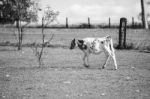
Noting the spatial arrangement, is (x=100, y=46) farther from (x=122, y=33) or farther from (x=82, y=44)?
(x=122, y=33)

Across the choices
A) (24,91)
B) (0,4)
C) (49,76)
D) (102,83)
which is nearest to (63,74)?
(49,76)

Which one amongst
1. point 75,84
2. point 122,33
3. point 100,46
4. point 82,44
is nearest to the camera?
point 75,84

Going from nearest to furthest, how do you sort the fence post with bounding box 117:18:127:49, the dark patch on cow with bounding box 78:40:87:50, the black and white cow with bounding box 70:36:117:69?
the black and white cow with bounding box 70:36:117:69, the dark patch on cow with bounding box 78:40:87:50, the fence post with bounding box 117:18:127:49

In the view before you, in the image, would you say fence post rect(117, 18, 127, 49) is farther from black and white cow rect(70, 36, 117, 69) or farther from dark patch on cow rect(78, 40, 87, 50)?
black and white cow rect(70, 36, 117, 69)

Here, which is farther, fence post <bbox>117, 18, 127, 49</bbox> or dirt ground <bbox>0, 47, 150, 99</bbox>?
fence post <bbox>117, 18, 127, 49</bbox>

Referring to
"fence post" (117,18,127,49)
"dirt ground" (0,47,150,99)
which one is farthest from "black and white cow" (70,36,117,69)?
"fence post" (117,18,127,49)

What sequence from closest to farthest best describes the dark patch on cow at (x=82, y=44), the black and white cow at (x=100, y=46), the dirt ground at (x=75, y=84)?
the dirt ground at (x=75, y=84) < the black and white cow at (x=100, y=46) < the dark patch on cow at (x=82, y=44)

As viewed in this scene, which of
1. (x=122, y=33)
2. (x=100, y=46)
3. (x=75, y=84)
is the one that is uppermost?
(x=122, y=33)

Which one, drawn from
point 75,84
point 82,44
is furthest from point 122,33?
point 75,84

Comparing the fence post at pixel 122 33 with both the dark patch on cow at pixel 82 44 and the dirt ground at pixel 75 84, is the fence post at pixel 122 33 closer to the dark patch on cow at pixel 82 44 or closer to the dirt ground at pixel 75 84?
the dark patch on cow at pixel 82 44

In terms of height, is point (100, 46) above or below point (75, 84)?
above

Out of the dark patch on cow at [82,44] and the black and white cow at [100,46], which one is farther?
the dark patch on cow at [82,44]

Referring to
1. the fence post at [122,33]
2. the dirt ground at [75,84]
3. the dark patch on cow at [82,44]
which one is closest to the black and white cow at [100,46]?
the dark patch on cow at [82,44]

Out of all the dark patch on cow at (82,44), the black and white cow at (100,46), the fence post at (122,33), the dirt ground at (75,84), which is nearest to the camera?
the dirt ground at (75,84)
